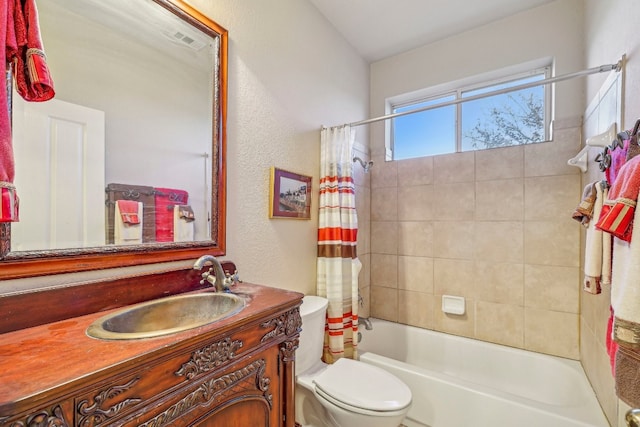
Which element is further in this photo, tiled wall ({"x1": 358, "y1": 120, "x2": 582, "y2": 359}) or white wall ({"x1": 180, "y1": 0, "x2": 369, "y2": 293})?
tiled wall ({"x1": 358, "y1": 120, "x2": 582, "y2": 359})

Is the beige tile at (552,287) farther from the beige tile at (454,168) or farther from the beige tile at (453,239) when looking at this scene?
the beige tile at (454,168)

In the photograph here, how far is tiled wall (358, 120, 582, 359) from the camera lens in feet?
6.19

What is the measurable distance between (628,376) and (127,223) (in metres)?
1.56

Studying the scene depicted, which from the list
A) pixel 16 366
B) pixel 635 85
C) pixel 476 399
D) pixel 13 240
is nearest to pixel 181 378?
pixel 16 366

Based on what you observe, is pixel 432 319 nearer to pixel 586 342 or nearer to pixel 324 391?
pixel 586 342

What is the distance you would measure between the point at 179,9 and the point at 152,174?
0.71 meters

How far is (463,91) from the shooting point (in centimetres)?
238

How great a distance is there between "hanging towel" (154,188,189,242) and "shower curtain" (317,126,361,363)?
98cm

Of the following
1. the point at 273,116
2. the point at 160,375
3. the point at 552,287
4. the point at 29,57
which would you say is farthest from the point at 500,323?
the point at 29,57

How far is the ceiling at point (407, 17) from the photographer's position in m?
1.95

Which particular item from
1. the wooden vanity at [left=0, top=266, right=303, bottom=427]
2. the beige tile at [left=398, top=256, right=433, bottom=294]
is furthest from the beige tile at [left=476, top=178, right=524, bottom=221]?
the wooden vanity at [left=0, top=266, right=303, bottom=427]

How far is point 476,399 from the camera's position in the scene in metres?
1.48

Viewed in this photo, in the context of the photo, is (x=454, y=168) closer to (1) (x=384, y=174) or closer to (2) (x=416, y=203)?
(2) (x=416, y=203)

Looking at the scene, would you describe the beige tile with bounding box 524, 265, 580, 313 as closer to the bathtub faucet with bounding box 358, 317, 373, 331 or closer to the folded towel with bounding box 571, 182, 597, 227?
the folded towel with bounding box 571, 182, 597, 227
